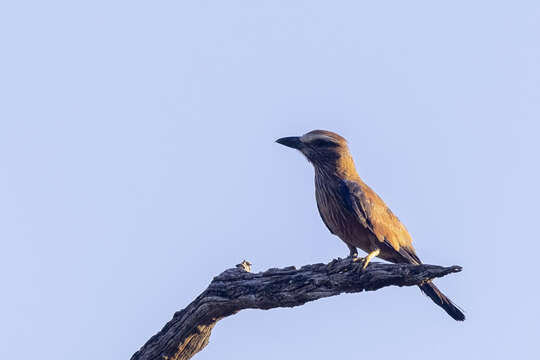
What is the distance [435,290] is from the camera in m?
7.70

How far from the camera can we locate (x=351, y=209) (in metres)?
7.73

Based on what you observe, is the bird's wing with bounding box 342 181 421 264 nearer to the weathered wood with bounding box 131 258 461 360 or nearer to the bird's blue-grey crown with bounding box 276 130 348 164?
the bird's blue-grey crown with bounding box 276 130 348 164

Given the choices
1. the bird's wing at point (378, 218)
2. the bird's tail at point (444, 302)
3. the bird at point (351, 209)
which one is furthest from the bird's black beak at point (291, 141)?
the bird's tail at point (444, 302)

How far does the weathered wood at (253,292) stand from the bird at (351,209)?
1529mm

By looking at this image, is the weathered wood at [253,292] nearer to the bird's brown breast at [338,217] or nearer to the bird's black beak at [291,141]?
the bird's brown breast at [338,217]

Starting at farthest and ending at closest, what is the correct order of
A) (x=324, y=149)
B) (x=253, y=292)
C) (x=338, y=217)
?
(x=324, y=149), (x=338, y=217), (x=253, y=292)

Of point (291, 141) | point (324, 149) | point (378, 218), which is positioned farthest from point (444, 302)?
point (291, 141)

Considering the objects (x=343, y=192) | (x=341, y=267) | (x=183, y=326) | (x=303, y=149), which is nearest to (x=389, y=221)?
(x=343, y=192)

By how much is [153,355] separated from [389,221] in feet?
9.38

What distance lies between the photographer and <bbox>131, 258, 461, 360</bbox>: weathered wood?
19.0 ft

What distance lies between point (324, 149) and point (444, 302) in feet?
6.66

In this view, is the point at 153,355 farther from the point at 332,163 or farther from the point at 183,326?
the point at 332,163

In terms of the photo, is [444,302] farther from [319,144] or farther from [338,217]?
[319,144]

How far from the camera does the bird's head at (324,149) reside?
8.41 metres
